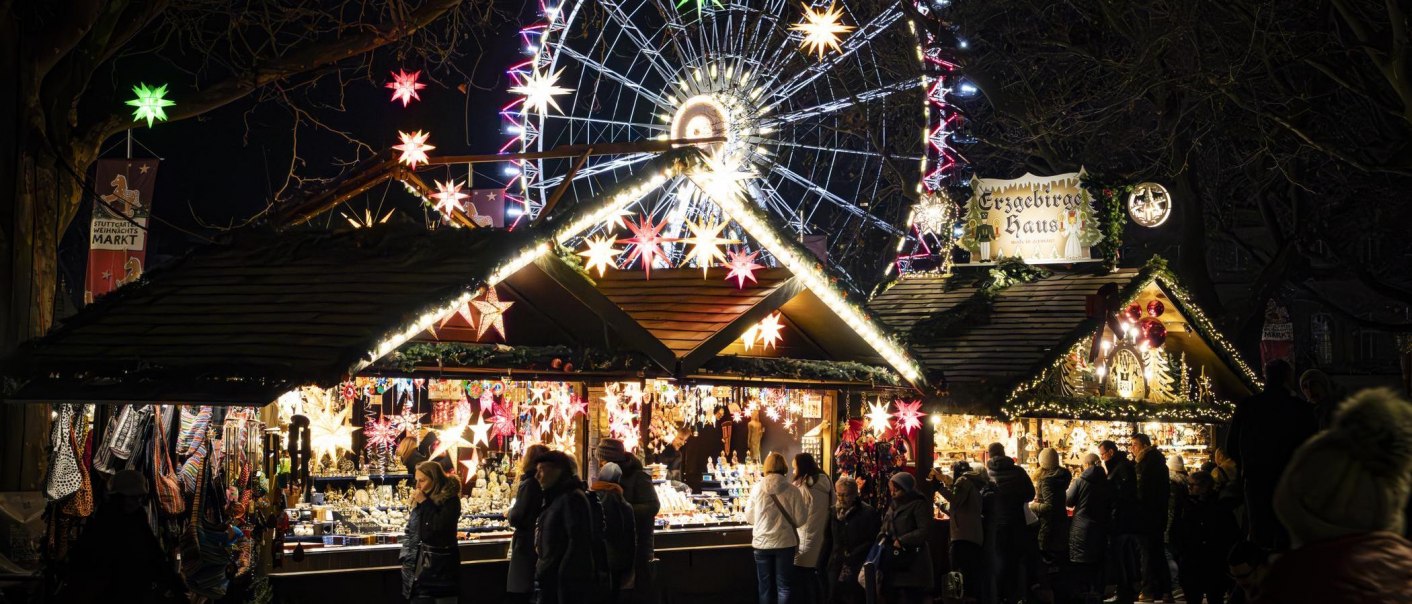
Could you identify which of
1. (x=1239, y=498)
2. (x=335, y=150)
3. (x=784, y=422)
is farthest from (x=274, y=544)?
(x=335, y=150)

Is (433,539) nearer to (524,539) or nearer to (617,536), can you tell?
(524,539)

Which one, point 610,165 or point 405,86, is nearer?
point 405,86

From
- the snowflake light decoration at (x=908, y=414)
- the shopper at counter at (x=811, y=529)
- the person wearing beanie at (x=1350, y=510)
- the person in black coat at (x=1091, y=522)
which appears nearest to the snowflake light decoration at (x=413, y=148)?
the shopper at counter at (x=811, y=529)

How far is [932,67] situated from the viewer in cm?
2028

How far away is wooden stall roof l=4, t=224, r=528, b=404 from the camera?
358 inches

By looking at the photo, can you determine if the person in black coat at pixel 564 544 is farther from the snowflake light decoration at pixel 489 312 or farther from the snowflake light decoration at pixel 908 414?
the snowflake light decoration at pixel 908 414

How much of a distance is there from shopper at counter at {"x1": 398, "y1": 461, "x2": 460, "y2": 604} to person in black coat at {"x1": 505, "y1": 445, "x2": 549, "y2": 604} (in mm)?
401

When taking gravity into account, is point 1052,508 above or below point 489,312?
below

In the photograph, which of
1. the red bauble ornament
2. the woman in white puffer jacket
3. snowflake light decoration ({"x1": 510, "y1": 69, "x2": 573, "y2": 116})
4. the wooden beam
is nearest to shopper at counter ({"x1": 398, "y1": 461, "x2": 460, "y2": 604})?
the wooden beam

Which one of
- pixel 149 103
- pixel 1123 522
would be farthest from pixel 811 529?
pixel 149 103

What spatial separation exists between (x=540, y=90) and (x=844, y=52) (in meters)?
4.18

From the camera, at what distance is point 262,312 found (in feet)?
32.7

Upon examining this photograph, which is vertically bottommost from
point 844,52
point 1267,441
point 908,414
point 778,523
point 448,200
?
point 778,523

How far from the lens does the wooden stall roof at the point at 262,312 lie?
358 inches
